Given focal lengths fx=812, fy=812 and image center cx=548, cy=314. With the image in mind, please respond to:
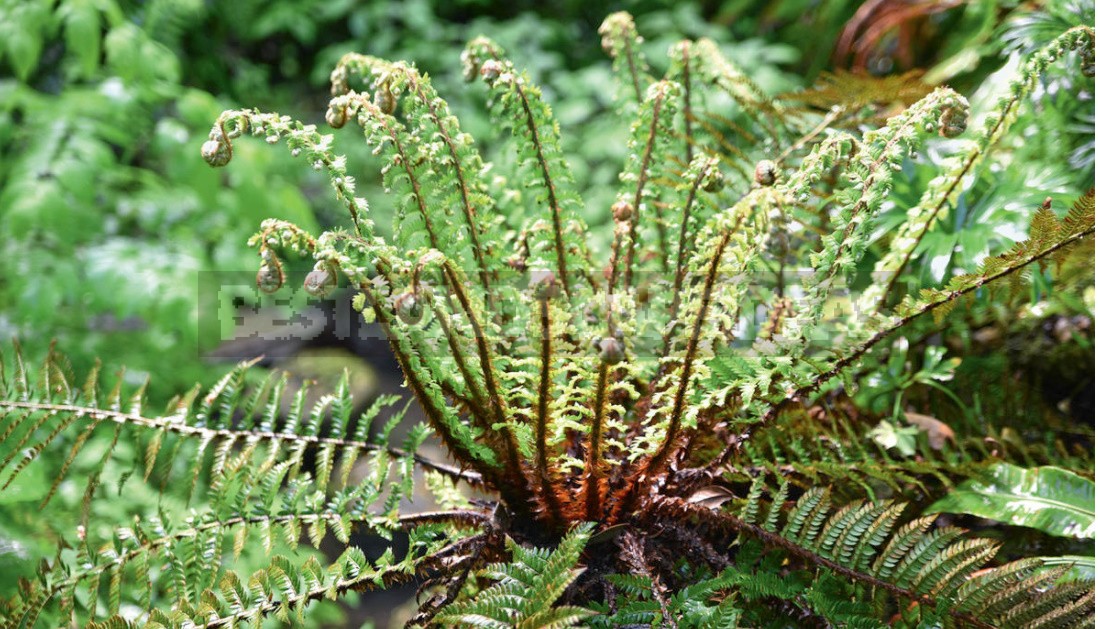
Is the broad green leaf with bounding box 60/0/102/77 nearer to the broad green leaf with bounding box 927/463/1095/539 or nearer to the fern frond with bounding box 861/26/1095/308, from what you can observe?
the fern frond with bounding box 861/26/1095/308

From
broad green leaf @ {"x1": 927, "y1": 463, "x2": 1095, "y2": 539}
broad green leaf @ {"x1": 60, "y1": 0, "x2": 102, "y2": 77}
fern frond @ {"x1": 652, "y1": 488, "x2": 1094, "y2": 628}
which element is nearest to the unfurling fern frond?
fern frond @ {"x1": 652, "y1": 488, "x2": 1094, "y2": 628}

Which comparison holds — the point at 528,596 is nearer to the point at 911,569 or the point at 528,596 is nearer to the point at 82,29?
the point at 911,569

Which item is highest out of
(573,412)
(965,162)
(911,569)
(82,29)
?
(82,29)

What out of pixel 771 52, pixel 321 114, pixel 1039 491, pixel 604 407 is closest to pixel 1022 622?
pixel 1039 491

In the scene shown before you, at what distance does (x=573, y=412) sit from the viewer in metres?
0.94

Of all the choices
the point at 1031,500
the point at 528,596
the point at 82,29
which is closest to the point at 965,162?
the point at 1031,500

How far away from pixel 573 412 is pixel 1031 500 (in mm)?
529

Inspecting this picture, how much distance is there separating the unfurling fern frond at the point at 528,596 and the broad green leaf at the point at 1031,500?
0.50 meters

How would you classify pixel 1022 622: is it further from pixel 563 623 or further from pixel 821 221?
pixel 821 221

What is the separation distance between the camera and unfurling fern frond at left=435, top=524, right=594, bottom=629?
0.64 metres

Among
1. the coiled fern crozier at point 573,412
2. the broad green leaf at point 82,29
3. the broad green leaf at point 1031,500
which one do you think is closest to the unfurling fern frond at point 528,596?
the coiled fern crozier at point 573,412

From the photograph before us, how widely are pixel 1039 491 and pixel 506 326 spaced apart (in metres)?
0.64

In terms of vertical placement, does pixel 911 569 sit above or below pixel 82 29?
below

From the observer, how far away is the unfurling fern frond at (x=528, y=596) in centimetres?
64
